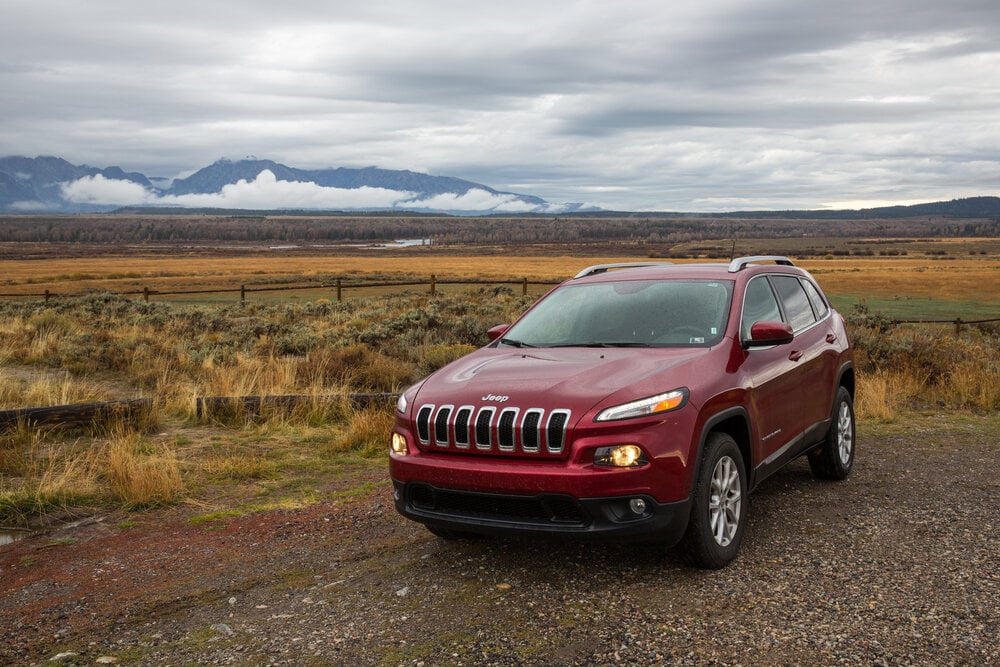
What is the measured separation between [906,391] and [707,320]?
284 inches

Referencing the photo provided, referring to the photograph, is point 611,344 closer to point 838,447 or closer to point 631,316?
point 631,316

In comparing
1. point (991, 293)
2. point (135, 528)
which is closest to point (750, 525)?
point (135, 528)

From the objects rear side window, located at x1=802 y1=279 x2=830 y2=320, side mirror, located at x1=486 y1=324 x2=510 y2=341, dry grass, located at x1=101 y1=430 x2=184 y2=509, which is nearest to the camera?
side mirror, located at x1=486 y1=324 x2=510 y2=341

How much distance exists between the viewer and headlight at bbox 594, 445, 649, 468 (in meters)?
4.23

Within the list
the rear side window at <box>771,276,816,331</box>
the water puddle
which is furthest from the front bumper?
the water puddle

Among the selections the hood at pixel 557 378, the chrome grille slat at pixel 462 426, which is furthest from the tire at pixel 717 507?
the chrome grille slat at pixel 462 426

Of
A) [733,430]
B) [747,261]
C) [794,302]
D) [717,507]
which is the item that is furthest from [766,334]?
[794,302]

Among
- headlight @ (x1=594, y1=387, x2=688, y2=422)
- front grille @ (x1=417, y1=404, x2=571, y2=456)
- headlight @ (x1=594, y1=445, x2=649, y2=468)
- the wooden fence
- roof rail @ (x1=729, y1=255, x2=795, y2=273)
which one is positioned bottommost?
the wooden fence

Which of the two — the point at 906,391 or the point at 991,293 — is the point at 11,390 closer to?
the point at 906,391

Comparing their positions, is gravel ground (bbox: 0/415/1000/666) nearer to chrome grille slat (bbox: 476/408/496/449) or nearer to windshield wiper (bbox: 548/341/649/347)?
chrome grille slat (bbox: 476/408/496/449)

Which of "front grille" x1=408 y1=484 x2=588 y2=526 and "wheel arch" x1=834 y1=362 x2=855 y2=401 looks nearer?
"front grille" x1=408 y1=484 x2=588 y2=526

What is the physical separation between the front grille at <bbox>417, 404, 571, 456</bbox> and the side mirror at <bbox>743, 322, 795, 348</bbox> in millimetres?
1461

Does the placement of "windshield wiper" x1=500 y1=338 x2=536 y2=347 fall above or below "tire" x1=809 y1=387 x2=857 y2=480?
above

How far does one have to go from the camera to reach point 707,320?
5.35 meters
